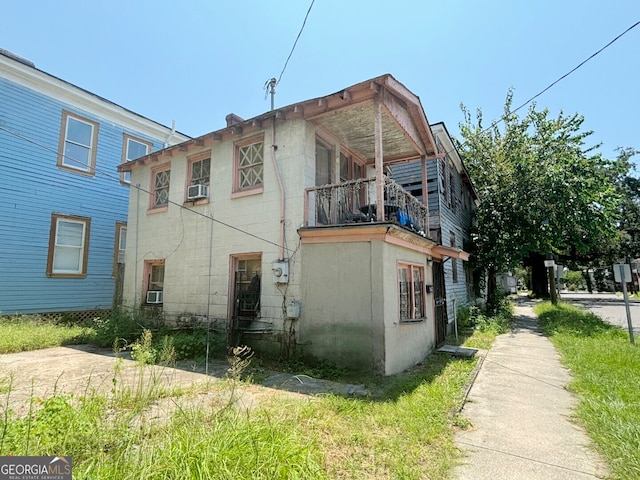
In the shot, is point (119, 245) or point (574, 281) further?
point (574, 281)

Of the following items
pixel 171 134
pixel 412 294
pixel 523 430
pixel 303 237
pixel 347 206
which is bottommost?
pixel 523 430

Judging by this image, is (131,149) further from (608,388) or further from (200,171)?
(608,388)

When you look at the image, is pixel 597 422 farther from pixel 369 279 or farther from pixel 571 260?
pixel 571 260

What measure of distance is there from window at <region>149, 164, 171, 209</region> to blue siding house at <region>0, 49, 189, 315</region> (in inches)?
90.5

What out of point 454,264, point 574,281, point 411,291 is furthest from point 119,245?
point 574,281

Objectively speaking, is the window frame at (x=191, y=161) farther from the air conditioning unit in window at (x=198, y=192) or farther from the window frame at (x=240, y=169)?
the window frame at (x=240, y=169)

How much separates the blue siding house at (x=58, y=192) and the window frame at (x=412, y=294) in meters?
8.90

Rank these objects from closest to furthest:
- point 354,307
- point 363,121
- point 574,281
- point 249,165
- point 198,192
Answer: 1. point 354,307
2. point 363,121
3. point 249,165
4. point 198,192
5. point 574,281

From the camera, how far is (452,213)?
46.0ft

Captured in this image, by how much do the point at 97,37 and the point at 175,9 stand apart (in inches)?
123

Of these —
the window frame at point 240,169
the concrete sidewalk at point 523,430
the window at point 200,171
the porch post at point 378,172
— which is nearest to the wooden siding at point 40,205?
the window at point 200,171

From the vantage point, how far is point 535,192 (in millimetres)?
14430

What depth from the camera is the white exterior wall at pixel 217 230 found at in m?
7.14

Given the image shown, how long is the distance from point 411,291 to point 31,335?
9191 mm
